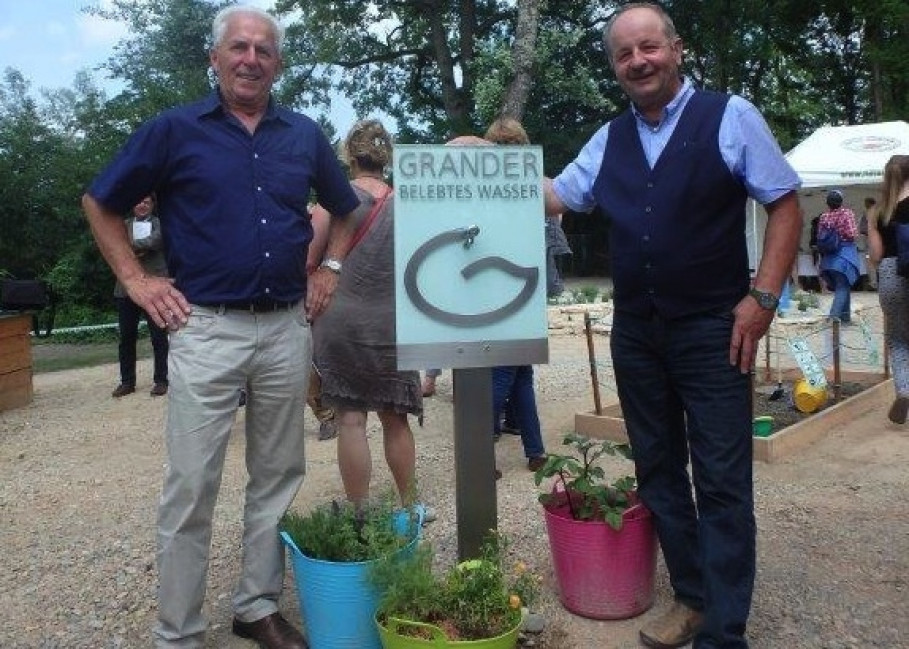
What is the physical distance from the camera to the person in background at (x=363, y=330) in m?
3.47

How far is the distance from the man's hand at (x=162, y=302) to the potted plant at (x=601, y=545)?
1258mm

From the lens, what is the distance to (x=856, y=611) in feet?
9.70

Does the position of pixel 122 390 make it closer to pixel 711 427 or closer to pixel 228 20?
pixel 228 20

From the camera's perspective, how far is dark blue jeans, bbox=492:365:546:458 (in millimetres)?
4676

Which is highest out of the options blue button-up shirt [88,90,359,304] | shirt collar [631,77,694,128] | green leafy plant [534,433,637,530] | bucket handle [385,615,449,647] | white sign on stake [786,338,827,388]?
shirt collar [631,77,694,128]

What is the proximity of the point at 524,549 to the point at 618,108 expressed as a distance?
74.3ft

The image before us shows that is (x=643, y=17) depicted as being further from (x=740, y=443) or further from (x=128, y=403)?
(x=128, y=403)

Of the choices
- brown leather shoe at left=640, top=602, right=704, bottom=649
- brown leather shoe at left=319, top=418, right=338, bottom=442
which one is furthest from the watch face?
brown leather shoe at left=319, top=418, right=338, bottom=442

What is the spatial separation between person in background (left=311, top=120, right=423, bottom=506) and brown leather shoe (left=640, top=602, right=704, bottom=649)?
1.14m

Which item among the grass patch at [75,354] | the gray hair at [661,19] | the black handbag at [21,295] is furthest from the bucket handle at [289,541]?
the grass patch at [75,354]

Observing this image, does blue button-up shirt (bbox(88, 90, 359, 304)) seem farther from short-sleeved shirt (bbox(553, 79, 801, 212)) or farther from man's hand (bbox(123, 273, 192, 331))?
short-sleeved shirt (bbox(553, 79, 801, 212))

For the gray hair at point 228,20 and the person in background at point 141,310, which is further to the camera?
the person in background at point 141,310

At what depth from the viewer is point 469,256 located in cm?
277

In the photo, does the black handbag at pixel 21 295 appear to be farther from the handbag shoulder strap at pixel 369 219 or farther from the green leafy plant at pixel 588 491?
the green leafy plant at pixel 588 491
